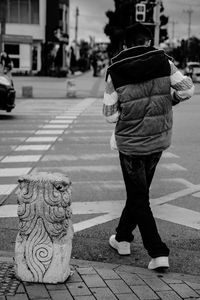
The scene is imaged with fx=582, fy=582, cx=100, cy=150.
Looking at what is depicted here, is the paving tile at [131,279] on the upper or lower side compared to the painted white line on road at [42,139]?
upper

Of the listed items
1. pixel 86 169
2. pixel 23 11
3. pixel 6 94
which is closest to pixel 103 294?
pixel 86 169

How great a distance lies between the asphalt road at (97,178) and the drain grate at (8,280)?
660 mm

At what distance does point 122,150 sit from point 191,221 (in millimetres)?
2030

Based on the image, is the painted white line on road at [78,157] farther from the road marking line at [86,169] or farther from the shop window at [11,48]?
the shop window at [11,48]

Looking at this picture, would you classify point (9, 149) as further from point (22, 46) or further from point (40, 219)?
point (22, 46)

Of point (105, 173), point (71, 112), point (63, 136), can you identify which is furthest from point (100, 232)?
point (71, 112)

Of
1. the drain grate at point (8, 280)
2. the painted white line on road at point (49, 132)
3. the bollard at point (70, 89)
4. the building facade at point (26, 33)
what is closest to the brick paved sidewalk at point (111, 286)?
the drain grate at point (8, 280)

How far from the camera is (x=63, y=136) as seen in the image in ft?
43.3

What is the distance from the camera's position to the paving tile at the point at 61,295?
3971mm

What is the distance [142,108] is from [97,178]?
4145 mm

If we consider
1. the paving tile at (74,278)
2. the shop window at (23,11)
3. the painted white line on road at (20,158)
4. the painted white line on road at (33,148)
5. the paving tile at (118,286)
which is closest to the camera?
the paving tile at (118,286)

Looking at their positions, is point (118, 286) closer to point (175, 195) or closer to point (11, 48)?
point (175, 195)

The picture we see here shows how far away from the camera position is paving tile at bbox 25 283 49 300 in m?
4.00

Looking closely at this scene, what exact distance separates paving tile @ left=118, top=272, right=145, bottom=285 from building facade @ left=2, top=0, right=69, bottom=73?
5341cm
